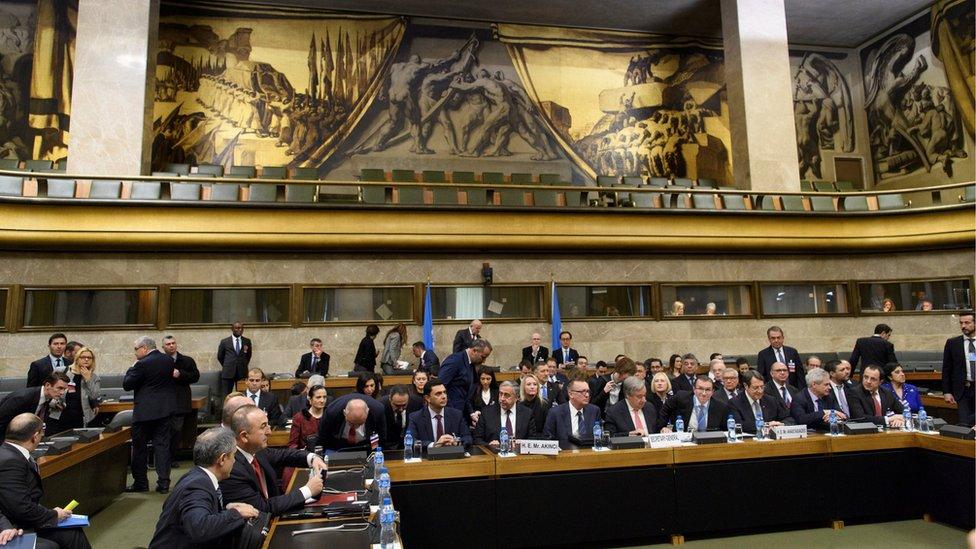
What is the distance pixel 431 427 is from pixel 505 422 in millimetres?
638

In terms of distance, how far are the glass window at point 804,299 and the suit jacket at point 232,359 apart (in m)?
8.77

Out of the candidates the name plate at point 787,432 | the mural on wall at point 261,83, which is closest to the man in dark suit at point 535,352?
the name plate at point 787,432

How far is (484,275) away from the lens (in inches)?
398

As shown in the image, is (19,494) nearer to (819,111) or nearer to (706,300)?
(706,300)

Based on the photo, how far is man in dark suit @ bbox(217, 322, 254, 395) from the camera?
27.8 feet

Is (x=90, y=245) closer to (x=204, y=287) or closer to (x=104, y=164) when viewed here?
(x=204, y=287)

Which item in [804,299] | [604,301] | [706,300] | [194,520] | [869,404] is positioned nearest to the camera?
[194,520]

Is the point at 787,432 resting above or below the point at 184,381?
below

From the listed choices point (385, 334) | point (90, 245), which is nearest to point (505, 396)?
point (385, 334)

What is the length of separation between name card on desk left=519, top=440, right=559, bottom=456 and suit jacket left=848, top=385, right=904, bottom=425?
302cm

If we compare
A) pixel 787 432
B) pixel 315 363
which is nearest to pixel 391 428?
pixel 787 432

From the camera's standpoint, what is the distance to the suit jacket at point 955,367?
6.61m

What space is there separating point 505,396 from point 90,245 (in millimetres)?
7259

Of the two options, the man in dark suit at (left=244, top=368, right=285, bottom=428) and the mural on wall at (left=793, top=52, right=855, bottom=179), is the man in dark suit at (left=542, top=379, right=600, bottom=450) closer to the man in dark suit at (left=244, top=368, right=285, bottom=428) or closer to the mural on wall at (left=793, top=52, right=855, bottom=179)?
the man in dark suit at (left=244, top=368, right=285, bottom=428)
